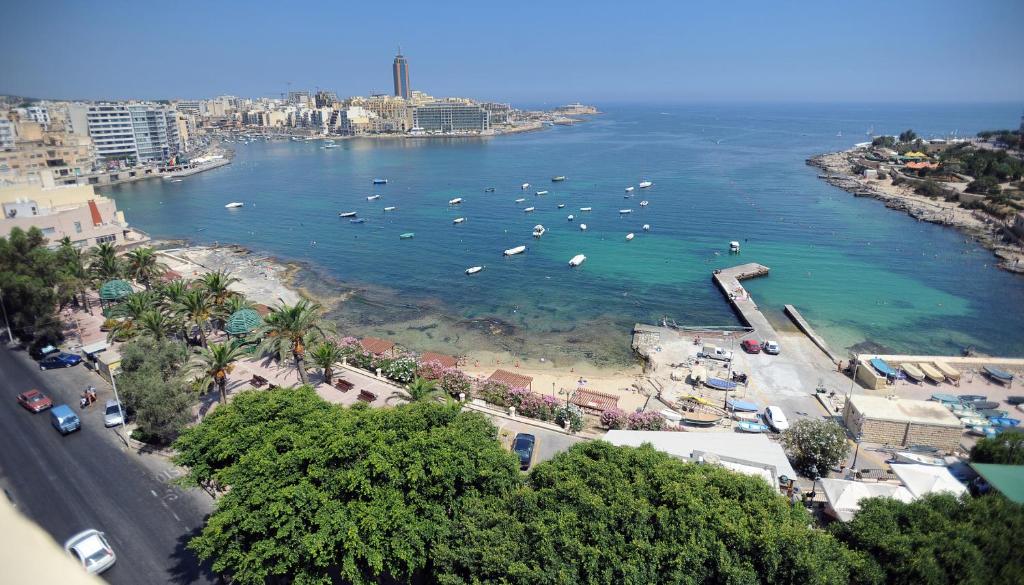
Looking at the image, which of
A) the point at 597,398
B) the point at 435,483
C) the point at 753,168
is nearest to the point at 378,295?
the point at 597,398

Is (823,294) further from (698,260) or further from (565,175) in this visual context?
(565,175)

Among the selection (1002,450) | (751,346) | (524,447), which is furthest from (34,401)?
(1002,450)

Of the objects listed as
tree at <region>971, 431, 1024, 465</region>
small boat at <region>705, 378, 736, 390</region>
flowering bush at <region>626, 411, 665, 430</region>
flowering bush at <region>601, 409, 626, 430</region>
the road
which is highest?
tree at <region>971, 431, 1024, 465</region>

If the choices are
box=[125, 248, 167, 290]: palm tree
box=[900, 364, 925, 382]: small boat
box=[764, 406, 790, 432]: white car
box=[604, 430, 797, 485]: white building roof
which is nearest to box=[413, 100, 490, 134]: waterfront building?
box=[125, 248, 167, 290]: palm tree

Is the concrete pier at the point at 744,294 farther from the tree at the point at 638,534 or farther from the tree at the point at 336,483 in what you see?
the tree at the point at 336,483

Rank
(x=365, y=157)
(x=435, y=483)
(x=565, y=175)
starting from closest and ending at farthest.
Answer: (x=435, y=483) → (x=565, y=175) → (x=365, y=157)

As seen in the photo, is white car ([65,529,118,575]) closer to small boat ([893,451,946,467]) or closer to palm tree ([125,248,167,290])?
palm tree ([125,248,167,290])

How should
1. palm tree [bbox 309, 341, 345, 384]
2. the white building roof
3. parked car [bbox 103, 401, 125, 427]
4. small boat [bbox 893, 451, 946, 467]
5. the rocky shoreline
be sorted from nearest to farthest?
the white building roof, small boat [bbox 893, 451, 946, 467], parked car [bbox 103, 401, 125, 427], palm tree [bbox 309, 341, 345, 384], the rocky shoreline
